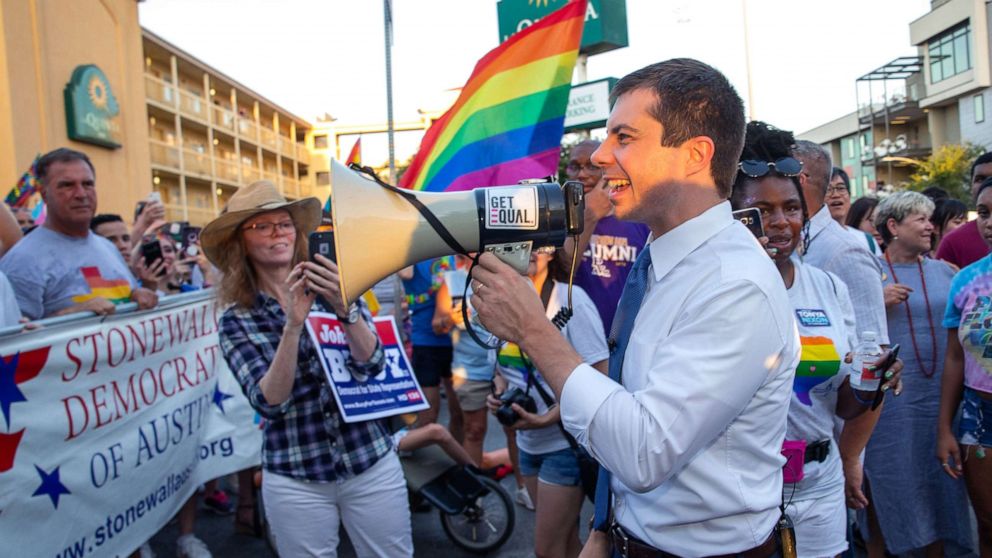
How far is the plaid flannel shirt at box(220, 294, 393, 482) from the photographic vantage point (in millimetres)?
2545

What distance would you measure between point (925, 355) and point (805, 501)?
1923 mm

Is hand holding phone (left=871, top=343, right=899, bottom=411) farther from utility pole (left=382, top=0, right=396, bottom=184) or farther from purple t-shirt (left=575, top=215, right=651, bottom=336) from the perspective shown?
utility pole (left=382, top=0, right=396, bottom=184)

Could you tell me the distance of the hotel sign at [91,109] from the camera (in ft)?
49.6

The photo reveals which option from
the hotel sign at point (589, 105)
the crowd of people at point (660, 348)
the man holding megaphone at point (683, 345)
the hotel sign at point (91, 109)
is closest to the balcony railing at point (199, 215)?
the hotel sign at point (91, 109)

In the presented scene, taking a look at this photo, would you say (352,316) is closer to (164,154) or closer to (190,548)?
(190,548)

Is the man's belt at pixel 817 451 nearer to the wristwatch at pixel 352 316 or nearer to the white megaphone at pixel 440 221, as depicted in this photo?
the white megaphone at pixel 440 221

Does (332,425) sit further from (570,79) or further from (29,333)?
(570,79)

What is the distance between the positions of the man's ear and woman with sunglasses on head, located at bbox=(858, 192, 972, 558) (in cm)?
267

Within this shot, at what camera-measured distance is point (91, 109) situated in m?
15.9

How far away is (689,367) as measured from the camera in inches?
46.3

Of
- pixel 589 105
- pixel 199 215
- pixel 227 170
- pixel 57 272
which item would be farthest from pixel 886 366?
pixel 227 170

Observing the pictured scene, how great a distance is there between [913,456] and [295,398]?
10.1 feet

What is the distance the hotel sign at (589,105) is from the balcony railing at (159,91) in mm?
24565

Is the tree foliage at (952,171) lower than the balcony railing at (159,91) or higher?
lower
